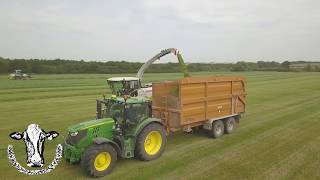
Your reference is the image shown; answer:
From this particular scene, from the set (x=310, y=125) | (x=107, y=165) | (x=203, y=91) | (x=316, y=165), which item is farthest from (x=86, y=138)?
(x=310, y=125)

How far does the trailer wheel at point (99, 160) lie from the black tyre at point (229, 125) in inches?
226

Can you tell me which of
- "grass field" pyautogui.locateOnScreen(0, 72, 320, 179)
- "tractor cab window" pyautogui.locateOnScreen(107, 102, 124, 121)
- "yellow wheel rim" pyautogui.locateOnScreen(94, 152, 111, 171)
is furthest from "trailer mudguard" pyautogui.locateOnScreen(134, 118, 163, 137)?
"yellow wheel rim" pyautogui.locateOnScreen(94, 152, 111, 171)

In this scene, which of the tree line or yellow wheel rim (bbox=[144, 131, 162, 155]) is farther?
the tree line

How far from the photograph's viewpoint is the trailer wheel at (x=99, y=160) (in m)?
8.31

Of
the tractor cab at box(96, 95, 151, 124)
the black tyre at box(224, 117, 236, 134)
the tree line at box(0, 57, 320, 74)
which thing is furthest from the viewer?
the tree line at box(0, 57, 320, 74)

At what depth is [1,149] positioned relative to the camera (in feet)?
36.8

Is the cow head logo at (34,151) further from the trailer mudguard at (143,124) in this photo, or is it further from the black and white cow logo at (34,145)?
the trailer mudguard at (143,124)

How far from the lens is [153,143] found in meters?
10.3

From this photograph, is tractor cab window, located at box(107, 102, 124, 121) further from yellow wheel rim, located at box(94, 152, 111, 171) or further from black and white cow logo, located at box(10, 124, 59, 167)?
black and white cow logo, located at box(10, 124, 59, 167)

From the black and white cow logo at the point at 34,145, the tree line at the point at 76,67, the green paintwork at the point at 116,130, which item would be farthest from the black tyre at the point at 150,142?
the tree line at the point at 76,67

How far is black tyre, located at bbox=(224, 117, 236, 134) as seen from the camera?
13266mm

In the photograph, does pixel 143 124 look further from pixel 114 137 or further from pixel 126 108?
pixel 114 137

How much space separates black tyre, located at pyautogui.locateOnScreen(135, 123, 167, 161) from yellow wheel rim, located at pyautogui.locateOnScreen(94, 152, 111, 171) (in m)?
1.12

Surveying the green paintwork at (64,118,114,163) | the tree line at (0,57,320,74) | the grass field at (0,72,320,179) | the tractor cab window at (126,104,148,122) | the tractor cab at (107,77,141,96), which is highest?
the tree line at (0,57,320,74)
